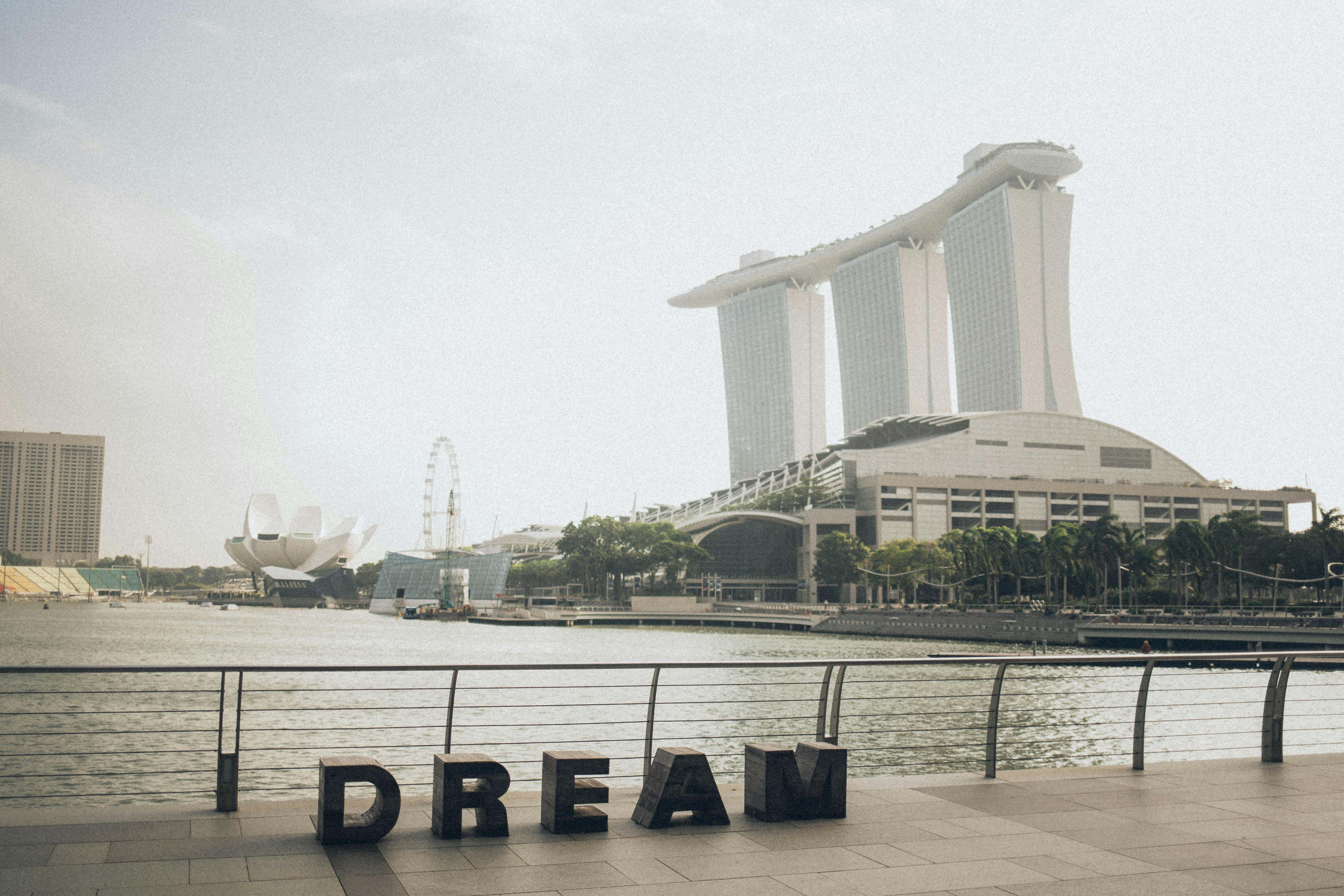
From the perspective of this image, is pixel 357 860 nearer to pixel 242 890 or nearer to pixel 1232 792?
pixel 242 890

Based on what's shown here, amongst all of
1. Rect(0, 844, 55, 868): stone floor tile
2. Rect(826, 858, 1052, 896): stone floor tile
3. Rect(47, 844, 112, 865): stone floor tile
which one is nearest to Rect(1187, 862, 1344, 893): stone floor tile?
Rect(826, 858, 1052, 896): stone floor tile

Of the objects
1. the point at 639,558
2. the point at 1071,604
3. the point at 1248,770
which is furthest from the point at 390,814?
the point at 639,558

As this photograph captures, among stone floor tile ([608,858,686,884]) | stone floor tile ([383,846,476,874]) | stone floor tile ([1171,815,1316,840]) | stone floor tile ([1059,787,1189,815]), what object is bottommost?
stone floor tile ([1171,815,1316,840])

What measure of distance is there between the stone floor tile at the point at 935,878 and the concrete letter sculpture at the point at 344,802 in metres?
3.15

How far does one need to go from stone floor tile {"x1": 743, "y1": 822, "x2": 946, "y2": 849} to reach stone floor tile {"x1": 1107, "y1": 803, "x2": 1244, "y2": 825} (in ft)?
6.42

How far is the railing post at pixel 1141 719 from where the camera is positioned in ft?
35.6

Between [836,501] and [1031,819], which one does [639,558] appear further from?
[1031,819]

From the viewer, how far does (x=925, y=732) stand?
104ft

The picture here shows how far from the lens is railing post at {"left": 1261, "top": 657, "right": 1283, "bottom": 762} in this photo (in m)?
12.1

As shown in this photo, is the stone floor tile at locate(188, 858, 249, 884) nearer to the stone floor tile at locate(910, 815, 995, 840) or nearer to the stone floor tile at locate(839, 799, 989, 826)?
the stone floor tile at locate(839, 799, 989, 826)

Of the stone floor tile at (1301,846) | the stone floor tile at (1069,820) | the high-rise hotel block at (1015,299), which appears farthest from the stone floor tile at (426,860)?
the high-rise hotel block at (1015,299)

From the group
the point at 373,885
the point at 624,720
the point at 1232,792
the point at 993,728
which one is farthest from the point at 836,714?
the point at 624,720

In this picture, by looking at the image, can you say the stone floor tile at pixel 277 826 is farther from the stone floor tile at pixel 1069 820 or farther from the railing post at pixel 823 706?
the stone floor tile at pixel 1069 820

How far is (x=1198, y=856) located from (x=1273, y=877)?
610 millimetres
